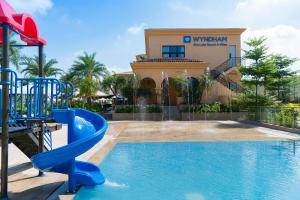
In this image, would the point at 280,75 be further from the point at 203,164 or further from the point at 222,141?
the point at 203,164

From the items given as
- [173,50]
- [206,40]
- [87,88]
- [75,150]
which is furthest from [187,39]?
[75,150]

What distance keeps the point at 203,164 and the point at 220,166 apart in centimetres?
58

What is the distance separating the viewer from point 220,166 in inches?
367

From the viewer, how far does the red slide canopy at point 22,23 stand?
17.6 ft

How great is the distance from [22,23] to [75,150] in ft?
9.54

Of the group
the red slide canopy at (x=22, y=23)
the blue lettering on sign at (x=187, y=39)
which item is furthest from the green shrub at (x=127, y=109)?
the red slide canopy at (x=22, y=23)

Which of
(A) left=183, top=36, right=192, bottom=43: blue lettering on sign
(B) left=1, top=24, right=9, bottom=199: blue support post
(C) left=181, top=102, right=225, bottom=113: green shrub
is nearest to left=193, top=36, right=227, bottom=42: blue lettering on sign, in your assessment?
(A) left=183, top=36, right=192, bottom=43: blue lettering on sign

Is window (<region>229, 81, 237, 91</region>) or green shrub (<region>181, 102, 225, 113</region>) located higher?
window (<region>229, 81, 237, 91</region>)

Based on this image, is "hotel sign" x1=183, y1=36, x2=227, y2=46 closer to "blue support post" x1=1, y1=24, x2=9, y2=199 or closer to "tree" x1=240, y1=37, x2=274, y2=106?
"tree" x1=240, y1=37, x2=274, y2=106

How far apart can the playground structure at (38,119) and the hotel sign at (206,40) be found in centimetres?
2804

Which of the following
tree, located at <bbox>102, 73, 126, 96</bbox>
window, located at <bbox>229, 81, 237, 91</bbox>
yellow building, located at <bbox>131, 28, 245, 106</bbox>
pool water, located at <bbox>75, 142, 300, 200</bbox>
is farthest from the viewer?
yellow building, located at <bbox>131, 28, 245, 106</bbox>

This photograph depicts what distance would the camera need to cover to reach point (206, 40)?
1352 inches

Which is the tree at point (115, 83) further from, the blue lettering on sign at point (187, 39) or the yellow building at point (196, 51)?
the blue lettering on sign at point (187, 39)

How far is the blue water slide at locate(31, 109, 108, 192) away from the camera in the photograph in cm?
546
